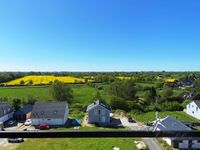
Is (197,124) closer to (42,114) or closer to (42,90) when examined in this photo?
(42,114)

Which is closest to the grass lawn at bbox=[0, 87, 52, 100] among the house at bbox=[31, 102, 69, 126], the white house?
the house at bbox=[31, 102, 69, 126]

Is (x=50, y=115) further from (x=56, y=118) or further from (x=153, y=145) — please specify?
(x=153, y=145)

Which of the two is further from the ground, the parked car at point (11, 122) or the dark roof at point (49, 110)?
the dark roof at point (49, 110)

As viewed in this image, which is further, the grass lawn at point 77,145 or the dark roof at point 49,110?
the dark roof at point 49,110

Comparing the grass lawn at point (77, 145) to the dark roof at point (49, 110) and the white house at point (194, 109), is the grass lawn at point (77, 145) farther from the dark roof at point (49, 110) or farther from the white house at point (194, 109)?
the white house at point (194, 109)

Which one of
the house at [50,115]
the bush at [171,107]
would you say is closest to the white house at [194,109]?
the bush at [171,107]

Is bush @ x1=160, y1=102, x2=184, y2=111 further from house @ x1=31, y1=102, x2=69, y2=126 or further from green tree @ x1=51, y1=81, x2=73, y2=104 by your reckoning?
house @ x1=31, y1=102, x2=69, y2=126

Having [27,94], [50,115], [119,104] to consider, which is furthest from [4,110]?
[27,94]

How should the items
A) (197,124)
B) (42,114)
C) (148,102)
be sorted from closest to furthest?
(197,124)
(42,114)
(148,102)

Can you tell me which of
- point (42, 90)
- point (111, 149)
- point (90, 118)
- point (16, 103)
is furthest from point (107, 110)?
point (42, 90)
